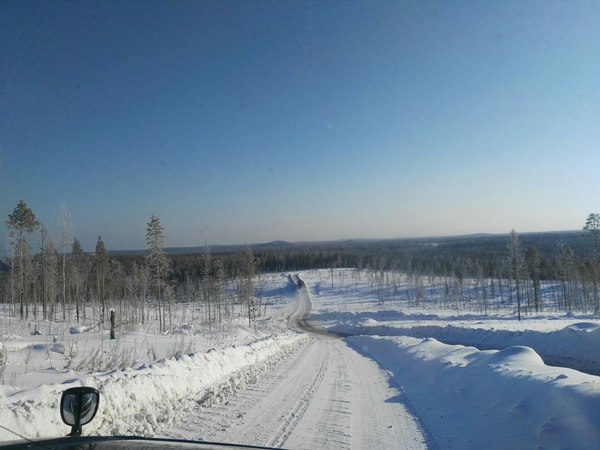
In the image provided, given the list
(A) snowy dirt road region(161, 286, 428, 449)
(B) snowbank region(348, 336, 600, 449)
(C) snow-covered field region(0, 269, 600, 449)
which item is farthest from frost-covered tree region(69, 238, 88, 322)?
(B) snowbank region(348, 336, 600, 449)

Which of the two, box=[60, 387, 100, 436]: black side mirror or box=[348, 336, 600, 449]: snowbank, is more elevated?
box=[60, 387, 100, 436]: black side mirror

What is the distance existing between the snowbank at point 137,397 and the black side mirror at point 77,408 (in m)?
1.95

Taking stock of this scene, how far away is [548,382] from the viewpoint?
Result: 679 cm

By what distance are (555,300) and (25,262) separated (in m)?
89.8

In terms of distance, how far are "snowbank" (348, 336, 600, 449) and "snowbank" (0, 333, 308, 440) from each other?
4.45 metres

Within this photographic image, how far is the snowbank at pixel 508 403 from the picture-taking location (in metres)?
5.47

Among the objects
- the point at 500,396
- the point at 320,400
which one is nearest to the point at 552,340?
the point at 500,396

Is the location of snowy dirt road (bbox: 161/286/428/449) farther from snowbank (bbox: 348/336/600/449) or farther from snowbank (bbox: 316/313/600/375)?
snowbank (bbox: 316/313/600/375)

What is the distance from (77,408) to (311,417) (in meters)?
5.02

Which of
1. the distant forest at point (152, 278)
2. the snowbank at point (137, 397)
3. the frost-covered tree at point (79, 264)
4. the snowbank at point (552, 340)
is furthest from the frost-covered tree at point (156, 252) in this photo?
the snowbank at point (137, 397)

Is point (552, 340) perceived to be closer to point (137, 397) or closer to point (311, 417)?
point (311, 417)

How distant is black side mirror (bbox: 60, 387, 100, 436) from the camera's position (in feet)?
10.5

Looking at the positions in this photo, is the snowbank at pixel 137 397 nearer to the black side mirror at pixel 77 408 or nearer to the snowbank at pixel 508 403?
the black side mirror at pixel 77 408

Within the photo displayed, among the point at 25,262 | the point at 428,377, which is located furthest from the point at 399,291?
the point at 428,377
